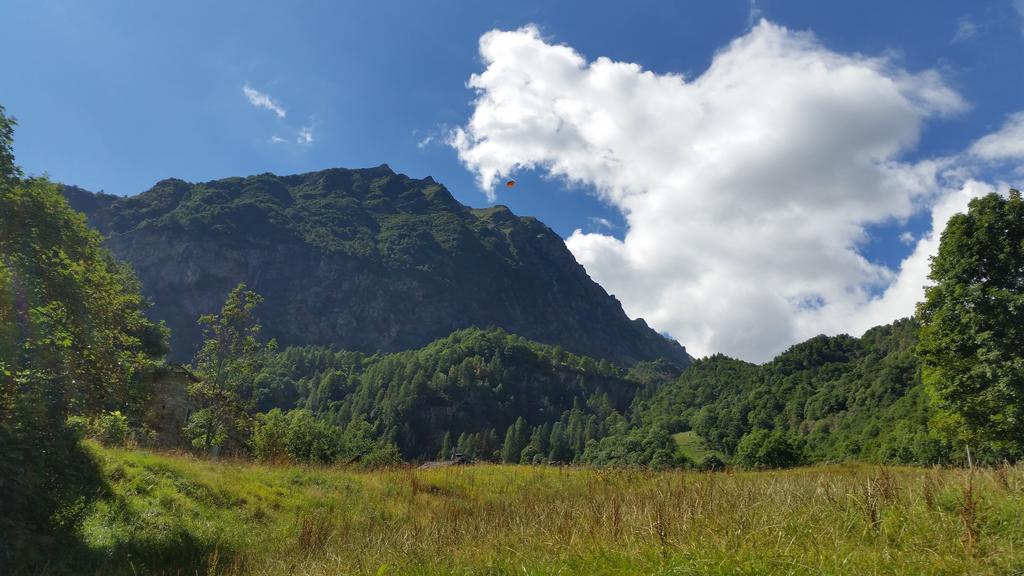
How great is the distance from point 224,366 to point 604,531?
71.7 ft

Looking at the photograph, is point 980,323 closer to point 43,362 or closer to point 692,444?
point 43,362

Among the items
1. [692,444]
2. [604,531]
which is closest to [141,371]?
[604,531]

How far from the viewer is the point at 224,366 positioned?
76.9 feet

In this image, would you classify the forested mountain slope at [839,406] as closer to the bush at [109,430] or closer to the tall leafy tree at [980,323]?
the tall leafy tree at [980,323]

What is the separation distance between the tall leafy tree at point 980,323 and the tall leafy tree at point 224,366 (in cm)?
3085

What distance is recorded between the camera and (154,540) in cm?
1074

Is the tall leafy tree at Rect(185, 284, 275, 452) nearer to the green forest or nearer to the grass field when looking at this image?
the green forest

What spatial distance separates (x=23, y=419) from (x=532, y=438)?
183836 mm

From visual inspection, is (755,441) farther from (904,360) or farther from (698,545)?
(904,360)

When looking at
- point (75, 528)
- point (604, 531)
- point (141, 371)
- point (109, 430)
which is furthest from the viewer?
point (141, 371)

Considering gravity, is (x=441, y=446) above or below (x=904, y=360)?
below

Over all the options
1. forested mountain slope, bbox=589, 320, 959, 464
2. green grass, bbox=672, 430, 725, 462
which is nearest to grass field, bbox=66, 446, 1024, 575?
forested mountain slope, bbox=589, 320, 959, 464

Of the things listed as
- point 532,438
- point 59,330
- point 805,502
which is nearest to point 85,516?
point 59,330

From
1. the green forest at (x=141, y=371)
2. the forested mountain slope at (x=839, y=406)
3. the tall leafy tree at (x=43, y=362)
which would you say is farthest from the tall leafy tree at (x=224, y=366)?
the forested mountain slope at (x=839, y=406)
